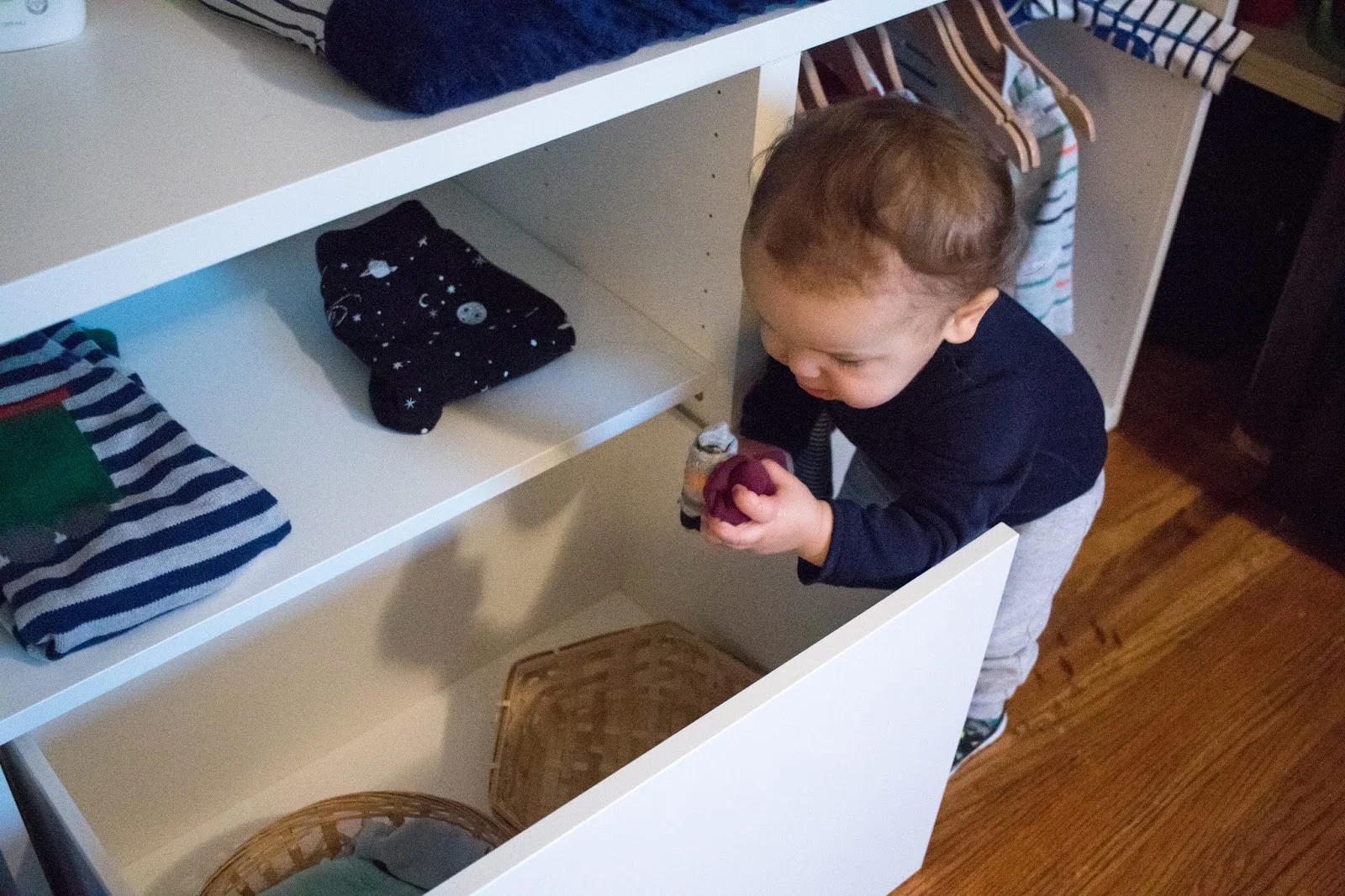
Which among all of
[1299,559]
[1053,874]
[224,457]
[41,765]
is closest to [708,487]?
[224,457]

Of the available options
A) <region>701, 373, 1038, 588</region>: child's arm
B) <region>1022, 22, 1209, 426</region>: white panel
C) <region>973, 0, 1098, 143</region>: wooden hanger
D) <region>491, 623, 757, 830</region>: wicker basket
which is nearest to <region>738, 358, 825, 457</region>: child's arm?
<region>701, 373, 1038, 588</region>: child's arm

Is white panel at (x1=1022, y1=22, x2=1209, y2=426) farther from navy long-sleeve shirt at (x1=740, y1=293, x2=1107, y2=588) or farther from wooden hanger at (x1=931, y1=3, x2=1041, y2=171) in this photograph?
navy long-sleeve shirt at (x1=740, y1=293, x2=1107, y2=588)

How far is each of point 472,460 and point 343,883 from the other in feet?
1.19

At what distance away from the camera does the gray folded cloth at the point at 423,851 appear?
98 cm

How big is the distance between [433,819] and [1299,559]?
987 millimetres

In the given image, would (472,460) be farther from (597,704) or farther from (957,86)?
(957,86)

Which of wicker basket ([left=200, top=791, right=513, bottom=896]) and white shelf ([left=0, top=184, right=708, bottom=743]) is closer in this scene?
white shelf ([left=0, top=184, right=708, bottom=743])

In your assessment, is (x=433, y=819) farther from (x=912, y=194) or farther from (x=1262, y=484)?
(x=1262, y=484)

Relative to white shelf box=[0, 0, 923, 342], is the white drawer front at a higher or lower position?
lower

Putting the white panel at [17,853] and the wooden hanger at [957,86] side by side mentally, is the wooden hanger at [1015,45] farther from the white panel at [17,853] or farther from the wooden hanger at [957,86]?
the white panel at [17,853]

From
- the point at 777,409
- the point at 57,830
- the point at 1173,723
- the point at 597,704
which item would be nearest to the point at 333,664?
the point at 597,704

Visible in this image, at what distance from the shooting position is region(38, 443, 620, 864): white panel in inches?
39.2

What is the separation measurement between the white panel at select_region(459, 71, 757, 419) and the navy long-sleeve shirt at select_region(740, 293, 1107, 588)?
0.09 metres

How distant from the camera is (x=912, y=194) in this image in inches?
28.5
